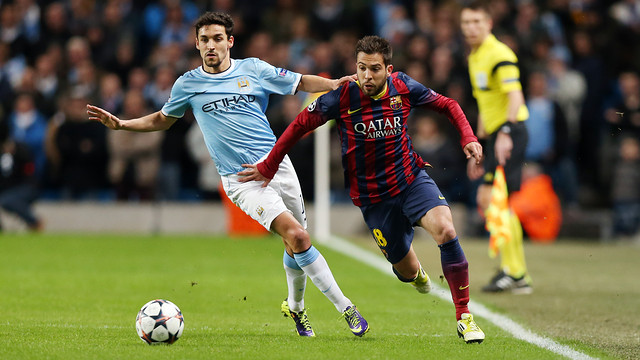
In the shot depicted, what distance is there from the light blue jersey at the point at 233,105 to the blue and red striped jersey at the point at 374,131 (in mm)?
412

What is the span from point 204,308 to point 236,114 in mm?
2128

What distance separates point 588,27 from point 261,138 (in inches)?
480

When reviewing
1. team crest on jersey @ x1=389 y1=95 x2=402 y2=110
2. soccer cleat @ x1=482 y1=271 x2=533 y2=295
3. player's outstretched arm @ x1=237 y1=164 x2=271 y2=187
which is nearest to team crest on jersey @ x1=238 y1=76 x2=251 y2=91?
player's outstretched arm @ x1=237 y1=164 x2=271 y2=187

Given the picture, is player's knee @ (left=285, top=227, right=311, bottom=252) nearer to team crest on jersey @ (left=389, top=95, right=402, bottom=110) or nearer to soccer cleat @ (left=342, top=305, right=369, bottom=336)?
soccer cleat @ (left=342, top=305, right=369, bottom=336)

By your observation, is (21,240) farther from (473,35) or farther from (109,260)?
(473,35)

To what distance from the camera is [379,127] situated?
6.87 metres

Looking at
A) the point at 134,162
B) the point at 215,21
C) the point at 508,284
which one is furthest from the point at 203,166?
the point at 215,21

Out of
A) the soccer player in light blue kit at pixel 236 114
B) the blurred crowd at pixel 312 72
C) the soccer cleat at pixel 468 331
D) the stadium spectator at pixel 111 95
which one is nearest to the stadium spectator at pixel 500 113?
the soccer player in light blue kit at pixel 236 114

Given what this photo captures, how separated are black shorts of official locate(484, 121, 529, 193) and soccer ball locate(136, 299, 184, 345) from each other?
15.7 feet

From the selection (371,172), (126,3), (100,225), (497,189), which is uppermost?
(126,3)

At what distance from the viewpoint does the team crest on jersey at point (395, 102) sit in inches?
269

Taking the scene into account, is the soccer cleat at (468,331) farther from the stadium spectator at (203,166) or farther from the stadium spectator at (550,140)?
the stadium spectator at (203,166)

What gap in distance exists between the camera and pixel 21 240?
15.4 m

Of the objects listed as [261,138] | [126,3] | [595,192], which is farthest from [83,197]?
[261,138]
